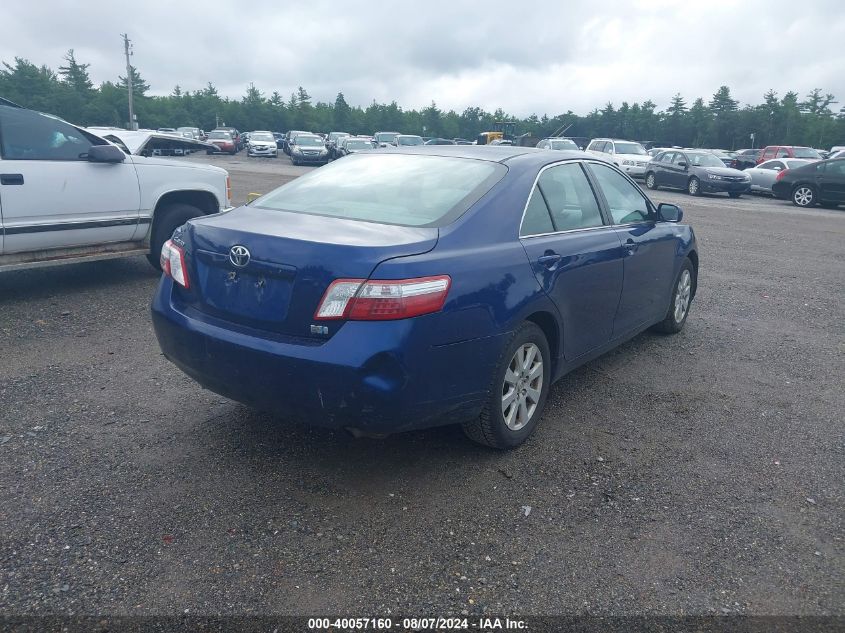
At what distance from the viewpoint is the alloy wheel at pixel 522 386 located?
149 inches

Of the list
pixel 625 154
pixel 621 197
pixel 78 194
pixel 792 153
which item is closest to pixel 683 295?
pixel 621 197

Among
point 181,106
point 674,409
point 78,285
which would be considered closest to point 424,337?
point 674,409

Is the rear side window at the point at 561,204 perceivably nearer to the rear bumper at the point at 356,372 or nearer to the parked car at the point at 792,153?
the rear bumper at the point at 356,372

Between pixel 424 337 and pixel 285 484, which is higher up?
pixel 424 337

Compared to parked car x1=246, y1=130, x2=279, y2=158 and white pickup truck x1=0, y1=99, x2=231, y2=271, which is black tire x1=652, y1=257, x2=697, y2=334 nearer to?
white pickup truck x1=0, y1=99, x2=231, y2=271

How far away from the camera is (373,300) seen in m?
3.08

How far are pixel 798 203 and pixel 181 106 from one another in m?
76.9

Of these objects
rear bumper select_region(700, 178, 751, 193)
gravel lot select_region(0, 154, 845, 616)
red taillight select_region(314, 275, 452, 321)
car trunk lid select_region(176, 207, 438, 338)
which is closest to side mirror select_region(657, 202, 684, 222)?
gravel lot select_region(0, 154, 845, 616)

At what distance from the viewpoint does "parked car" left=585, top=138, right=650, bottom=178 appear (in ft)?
87.6

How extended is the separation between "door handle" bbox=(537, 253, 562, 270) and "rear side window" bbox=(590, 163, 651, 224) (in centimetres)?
108

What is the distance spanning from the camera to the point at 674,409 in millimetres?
4637

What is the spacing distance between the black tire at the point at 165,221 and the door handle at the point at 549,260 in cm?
492

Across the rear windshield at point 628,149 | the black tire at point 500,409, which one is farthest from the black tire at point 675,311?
the rear windshield at point 628,149

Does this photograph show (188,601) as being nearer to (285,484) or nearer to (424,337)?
(285,484)
